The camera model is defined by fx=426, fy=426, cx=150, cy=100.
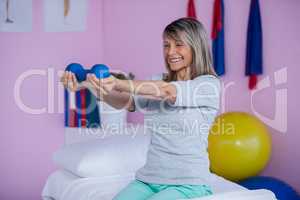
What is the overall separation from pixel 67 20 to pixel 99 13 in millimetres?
300

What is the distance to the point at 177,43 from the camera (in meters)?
1.46

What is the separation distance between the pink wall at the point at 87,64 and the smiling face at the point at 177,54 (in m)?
1.14

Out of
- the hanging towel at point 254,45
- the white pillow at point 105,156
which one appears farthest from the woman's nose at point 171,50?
→ the hanging towel at point 254,45

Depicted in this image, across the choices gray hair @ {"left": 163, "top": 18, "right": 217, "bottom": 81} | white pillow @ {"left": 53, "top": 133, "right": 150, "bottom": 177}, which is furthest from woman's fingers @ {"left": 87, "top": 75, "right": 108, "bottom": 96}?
white pillow @ {"left": 53, "top": 133, "right": 150, "bottom": 177}

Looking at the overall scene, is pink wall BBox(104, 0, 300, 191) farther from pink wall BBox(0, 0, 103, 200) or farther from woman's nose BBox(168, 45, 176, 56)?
woman's nose BBox(168, 45, 176, 56)

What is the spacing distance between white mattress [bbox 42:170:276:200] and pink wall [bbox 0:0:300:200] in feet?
2.11

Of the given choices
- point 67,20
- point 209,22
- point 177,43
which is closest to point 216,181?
point 177,43

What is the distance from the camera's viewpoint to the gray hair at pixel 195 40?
1.44 meters

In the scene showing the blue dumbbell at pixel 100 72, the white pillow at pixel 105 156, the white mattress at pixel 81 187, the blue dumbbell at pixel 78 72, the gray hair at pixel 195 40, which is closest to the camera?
the blue dumbbell at pixel 100 72

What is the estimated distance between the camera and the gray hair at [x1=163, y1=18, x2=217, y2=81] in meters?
1.44

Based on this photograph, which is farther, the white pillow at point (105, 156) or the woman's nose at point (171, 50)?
the white pillow at point (105, 156)

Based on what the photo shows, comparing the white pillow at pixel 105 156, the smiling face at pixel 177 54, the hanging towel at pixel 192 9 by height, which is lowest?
the white pillow at pixel 105 156

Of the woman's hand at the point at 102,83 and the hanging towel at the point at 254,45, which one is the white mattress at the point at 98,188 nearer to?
the woman's hand at the point at 102,83

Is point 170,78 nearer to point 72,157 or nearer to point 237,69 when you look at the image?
point 72,157
